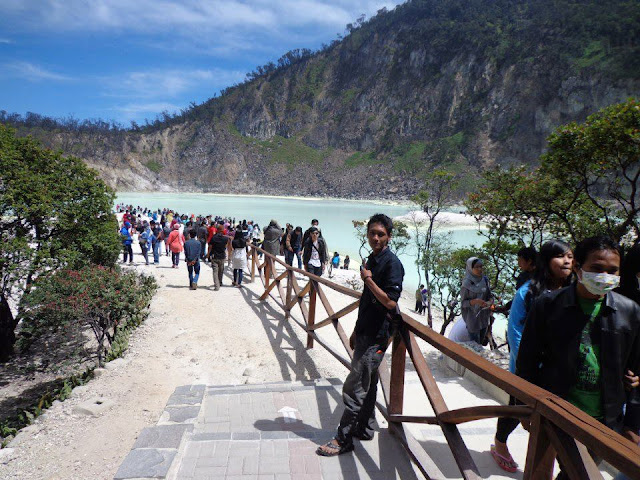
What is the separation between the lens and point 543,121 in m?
78.4

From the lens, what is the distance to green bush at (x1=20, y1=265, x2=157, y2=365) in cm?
667

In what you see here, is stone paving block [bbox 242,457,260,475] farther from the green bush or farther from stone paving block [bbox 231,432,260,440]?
the green bush

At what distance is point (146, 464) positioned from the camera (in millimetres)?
2430

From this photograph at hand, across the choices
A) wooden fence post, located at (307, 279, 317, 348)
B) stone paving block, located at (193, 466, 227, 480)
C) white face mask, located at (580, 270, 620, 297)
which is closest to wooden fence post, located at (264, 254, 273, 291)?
wooden fence post, located at (307, 279, 317, 348)

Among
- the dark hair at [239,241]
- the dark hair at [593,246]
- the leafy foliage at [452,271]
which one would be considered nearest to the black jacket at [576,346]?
the dark hair at [593,246]

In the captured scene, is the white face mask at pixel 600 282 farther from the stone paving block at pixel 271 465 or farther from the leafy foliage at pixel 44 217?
the leafy foliage at pixel 44 217

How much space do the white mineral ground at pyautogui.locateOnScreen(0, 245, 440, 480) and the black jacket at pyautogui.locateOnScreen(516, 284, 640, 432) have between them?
3.04 metres

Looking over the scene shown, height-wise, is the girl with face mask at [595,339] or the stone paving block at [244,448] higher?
the girl with face mask at [595,339]

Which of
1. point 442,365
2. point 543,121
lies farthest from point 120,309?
point 543,121

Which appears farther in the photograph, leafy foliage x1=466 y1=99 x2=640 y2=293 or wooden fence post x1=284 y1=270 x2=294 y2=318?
leafy foliage x1=466 y1=99 x2=640 y2=293

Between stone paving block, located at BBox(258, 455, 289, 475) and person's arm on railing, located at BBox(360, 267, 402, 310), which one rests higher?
person's arm on railing, located at BBox(360, 267, 402, 310)

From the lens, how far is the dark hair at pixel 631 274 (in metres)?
2.21

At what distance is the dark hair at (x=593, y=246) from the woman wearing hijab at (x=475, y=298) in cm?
242

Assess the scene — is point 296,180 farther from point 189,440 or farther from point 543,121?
point 189,440
